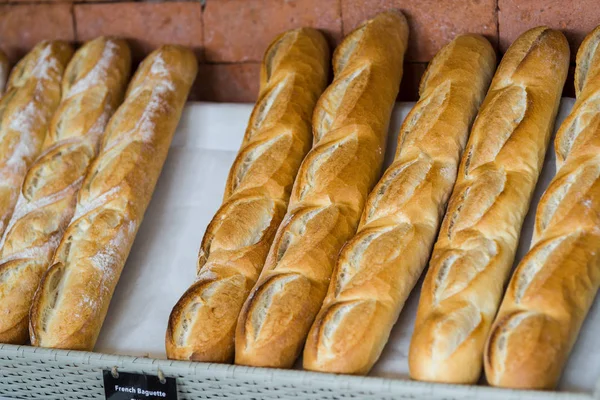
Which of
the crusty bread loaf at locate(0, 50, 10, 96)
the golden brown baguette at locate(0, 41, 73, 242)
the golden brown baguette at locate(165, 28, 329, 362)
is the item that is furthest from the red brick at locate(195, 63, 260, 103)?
the crusty bread loaf at locate(0, 50, 10, 96)

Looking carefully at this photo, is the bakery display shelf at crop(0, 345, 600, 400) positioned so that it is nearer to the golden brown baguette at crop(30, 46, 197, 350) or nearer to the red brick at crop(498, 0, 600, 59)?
the golden brown baguette at crop(30, 46, 197, 350)

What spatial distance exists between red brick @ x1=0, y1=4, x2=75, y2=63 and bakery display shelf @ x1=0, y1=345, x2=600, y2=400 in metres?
1.50

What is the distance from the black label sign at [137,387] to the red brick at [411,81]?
1296 millimetres

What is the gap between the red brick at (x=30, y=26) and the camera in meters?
3.08

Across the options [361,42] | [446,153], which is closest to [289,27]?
[361,42]

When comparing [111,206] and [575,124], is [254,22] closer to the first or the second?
[111,206]

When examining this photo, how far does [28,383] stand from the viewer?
6.76ft

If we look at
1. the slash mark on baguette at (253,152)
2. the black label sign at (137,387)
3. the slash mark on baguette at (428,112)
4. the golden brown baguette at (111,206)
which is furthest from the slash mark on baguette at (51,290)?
the slash mark on baguette at (428,112)

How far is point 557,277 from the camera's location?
168 centimetres

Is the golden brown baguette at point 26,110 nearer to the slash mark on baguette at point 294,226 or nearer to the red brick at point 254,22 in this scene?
the red brick at point 254,22

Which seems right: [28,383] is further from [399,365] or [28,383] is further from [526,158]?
[526,158]

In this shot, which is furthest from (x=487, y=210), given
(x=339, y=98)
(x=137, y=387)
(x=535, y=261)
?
(x=137, y=387)

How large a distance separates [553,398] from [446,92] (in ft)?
3.25

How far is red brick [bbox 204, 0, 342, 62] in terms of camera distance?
8.78 feet
